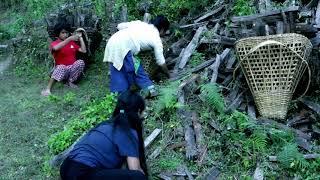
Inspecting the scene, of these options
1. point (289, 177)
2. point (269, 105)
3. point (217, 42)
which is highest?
point (217, 42)

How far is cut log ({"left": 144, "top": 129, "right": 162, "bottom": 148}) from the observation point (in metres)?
6.49

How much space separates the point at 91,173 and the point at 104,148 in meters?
0.26

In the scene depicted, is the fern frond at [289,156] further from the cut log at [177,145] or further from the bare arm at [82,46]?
the bare arm at [82,46]

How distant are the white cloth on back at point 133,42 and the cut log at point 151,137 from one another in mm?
1584

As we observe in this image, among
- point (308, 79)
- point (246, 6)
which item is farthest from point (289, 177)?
point (246, 6)

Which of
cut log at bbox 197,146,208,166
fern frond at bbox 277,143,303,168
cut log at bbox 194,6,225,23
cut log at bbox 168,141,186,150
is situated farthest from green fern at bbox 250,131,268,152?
cut log at bbox 194,6,225,23

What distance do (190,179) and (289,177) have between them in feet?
3.85

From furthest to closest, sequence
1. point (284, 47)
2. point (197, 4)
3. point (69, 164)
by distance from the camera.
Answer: point (197, 4)
point (284, 47)
point (69, 164)

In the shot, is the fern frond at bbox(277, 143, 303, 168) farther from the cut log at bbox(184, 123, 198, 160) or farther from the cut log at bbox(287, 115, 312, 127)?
the cut log at bbox(184, 123, 198, 160)

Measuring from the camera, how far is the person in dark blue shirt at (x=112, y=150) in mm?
4664

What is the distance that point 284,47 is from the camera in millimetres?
6680

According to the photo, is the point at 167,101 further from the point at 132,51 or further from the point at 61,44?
the point at 61,44

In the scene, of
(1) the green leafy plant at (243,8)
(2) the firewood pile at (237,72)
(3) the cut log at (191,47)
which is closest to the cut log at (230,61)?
(2) the firewood pile at (237,72)

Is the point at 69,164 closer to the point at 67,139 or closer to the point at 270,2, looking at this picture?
the point at 67,139
